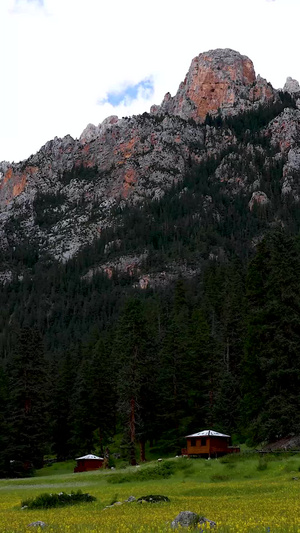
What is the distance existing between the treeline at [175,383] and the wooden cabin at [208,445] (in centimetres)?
285

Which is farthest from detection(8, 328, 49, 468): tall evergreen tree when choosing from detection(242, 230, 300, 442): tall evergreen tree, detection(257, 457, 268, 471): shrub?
detection(257, 457, 268, 471): shrub

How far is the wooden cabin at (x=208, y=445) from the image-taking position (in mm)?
50781

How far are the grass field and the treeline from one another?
7262mm

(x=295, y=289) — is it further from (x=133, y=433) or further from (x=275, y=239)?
(x=133, y=433)

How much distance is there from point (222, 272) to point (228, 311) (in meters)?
47.7

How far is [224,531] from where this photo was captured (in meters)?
11.4

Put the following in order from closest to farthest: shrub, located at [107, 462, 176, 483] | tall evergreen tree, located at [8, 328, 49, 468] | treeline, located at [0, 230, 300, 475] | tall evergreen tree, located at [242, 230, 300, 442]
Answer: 1. shrub, located at [107, 462, 176, 483]
2. tall evergreen tree, located at [242, 230, 300, 442]
3. treeline, located at [0, 230, 300, 475]
4. tall evergreen tree, located at [8, 328, 49, 468]

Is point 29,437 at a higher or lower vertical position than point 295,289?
lower

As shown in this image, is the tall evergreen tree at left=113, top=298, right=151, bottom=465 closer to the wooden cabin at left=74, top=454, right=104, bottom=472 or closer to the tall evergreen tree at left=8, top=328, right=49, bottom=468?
the wooden cabin at left=74, top=454, right=104, bottom=472

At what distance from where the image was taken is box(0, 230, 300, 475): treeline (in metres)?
49.9

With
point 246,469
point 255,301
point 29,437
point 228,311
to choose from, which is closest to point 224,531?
point 246,469

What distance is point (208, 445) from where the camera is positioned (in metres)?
50.8

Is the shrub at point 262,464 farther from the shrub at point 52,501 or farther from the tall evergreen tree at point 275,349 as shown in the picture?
the shrub at point 52,501

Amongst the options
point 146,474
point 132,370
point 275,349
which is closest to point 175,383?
point 132,370
